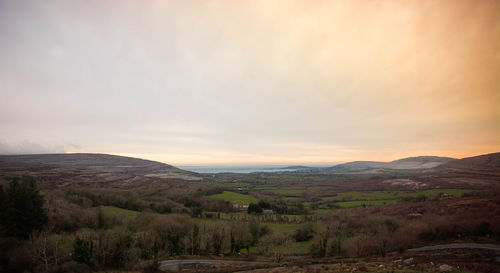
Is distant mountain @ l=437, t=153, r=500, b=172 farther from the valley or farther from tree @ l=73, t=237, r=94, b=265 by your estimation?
tree @ l=73, t=237, r=94, b=265

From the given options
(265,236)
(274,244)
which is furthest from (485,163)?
(265,236)

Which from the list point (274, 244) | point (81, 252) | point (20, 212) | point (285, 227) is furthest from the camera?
point (285, 227)

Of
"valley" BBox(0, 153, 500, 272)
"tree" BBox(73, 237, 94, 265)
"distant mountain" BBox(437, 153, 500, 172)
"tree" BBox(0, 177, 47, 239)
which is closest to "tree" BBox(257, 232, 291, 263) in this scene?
"valley" BBox(0, 153, 500, 272)

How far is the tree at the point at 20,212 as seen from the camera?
43.4 meters

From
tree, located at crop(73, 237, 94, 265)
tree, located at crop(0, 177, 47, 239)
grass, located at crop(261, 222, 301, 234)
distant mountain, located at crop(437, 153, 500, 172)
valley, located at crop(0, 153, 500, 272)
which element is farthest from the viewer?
distant mountain, located at crop(437, 153, 500, 172)

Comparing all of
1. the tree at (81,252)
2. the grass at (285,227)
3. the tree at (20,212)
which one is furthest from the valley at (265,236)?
the tree at (20,212)

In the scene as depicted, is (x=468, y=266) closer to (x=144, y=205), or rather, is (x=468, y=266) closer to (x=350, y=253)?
(x=350, y=253)

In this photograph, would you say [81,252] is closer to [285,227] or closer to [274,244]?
[274,244]

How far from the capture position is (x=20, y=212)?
44.7 metres

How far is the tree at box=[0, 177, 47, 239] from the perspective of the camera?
43.4 metres

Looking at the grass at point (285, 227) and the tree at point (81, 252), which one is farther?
the grass at point (285, 227)

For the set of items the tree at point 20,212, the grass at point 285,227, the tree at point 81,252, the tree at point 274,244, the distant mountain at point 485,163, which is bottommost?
the grass at point 285,227

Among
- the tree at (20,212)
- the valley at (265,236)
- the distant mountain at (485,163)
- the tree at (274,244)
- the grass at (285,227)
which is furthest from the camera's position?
the distant mountain at (485,163)

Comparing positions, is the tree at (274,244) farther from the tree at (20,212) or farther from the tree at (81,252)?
the tree at (20,212)
